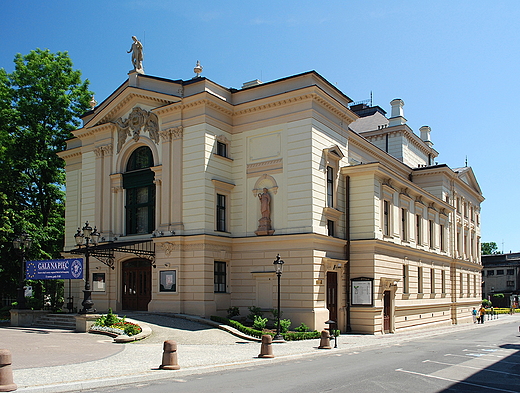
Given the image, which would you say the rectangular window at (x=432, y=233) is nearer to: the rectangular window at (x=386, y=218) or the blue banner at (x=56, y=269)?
the rectangular window at (x=386, y=218)

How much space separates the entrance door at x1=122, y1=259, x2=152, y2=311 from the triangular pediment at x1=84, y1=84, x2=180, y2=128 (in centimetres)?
930

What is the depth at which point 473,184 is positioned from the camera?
5853cm

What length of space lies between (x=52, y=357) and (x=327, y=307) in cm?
1663

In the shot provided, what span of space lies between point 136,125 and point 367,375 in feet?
75.8

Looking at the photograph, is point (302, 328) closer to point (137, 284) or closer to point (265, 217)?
point (265, 217)

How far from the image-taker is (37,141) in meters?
42.4

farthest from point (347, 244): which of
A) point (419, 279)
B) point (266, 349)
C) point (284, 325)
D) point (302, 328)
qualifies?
point (266, 349)

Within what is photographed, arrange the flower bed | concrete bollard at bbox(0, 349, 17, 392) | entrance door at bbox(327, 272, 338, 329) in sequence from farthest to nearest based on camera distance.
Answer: entrance door at bbox(327, 272, 338, 329) → the flower bed → concrete bollard at bbox(0, 349, 17, 392)

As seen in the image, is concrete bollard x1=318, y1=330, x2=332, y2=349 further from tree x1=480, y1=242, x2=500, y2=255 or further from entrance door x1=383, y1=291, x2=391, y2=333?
tree x1=480, y1=242, x2=500, y2=255

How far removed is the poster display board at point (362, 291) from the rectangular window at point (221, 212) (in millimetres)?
8151

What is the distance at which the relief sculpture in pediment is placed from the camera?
106 feet

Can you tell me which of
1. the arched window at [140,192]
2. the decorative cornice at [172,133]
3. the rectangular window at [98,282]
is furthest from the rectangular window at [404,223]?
the rectangular window at [98,282]

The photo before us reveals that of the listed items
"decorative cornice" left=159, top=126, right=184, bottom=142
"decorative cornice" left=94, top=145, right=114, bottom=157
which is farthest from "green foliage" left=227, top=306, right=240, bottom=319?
"decorative cornice" left=94, top=145, right=114, bottom=157

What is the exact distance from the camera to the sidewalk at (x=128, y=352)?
1392 cm
